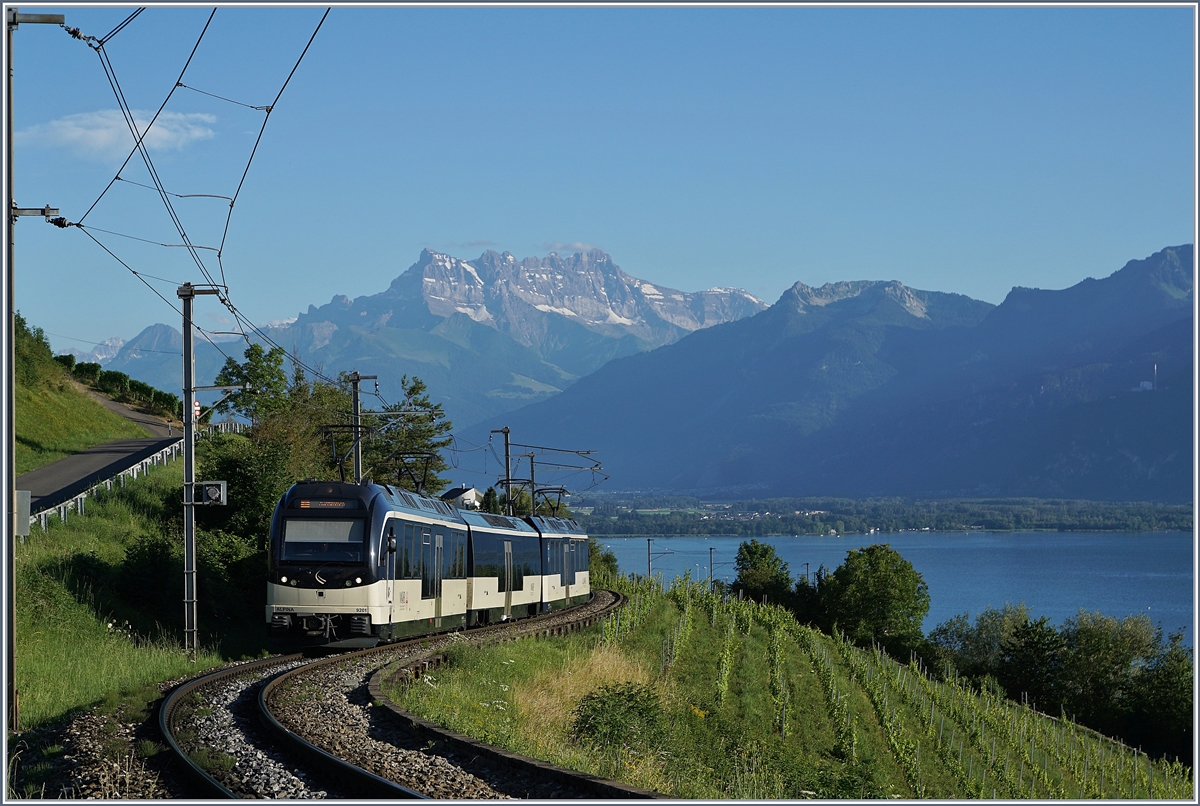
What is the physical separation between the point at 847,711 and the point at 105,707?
943 inches

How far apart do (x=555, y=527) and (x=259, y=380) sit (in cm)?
3087

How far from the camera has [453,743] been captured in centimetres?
1144

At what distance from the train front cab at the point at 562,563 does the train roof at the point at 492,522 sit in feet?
6.67

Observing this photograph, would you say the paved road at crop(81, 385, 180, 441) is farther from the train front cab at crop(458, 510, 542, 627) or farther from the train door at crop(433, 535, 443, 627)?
the train door at crop(433, 535, 443, 627)

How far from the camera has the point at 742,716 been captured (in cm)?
2947

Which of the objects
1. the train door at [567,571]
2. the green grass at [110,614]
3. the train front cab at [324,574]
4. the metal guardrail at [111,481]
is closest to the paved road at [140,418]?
the metal guardrail at [111,481]

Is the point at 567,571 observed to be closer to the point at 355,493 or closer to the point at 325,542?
the point at 355,493

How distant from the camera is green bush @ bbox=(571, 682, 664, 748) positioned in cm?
1538

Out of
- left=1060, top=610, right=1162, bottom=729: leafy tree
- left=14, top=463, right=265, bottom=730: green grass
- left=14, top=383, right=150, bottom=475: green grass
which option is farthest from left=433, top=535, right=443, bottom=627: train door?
left=1060, top=610, right=1162, bottom=729: leafy tree

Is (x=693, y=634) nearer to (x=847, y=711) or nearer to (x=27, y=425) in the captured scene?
(x=847, y=711)

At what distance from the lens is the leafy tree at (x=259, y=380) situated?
64562 mm

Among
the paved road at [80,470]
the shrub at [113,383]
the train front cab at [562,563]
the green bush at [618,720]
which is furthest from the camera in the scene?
A: the shrub at [113,383]

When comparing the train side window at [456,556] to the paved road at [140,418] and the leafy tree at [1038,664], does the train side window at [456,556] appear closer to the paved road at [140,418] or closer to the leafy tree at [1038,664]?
the paved road at [140,418]

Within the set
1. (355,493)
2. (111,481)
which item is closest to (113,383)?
(111,481)
